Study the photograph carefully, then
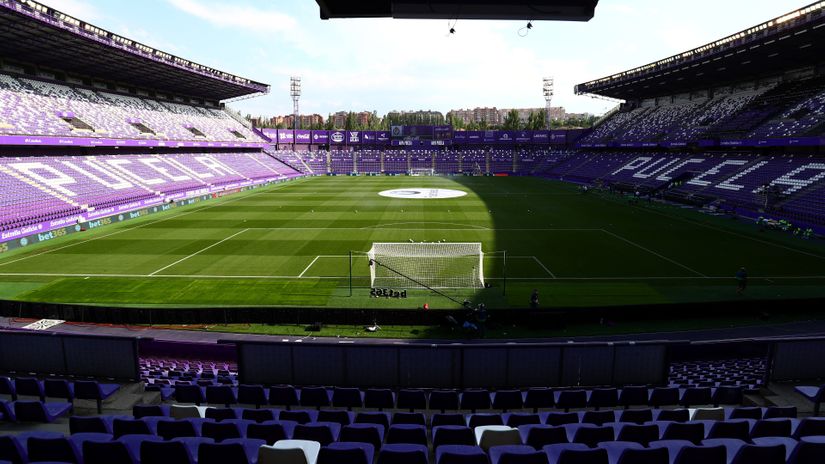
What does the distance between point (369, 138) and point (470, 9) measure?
384 ft

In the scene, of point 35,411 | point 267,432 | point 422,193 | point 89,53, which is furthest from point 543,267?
point 89,53

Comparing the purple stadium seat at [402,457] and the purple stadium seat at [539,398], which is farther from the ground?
the purple stadium seat at [402,457]

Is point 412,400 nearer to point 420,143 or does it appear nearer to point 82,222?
point 82,222

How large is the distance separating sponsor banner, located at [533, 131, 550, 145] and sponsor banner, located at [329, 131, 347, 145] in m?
51.3

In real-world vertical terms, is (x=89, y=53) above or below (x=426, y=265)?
above

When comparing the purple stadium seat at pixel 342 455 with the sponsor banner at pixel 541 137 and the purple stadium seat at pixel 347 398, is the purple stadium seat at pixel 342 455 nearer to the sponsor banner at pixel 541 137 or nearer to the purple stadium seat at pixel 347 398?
the purple stadium seat at pixel 347 398

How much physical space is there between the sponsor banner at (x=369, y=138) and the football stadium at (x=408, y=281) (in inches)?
1466

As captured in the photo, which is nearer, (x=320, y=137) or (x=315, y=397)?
(x=315, y=397)

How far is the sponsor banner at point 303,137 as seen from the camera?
11799 cm

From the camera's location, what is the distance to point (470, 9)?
26.2 ft

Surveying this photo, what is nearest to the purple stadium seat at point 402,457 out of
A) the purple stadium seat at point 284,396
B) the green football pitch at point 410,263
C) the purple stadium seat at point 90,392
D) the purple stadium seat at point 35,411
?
the purple stadium seat at point 284,396

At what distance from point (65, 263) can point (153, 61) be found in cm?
4140

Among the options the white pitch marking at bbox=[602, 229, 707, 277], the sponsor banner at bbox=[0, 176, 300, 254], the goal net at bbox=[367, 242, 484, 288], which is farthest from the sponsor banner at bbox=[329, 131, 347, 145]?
the goal net at bbox=[367, 242, 484, 288]

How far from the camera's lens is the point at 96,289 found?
24797 mm
